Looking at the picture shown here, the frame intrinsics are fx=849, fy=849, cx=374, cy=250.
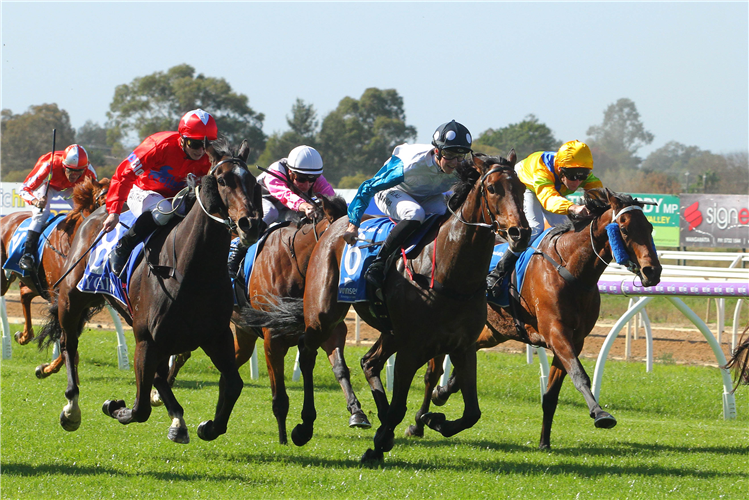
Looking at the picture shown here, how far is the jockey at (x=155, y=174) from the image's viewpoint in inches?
227

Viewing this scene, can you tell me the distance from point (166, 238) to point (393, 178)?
1610 millimetres

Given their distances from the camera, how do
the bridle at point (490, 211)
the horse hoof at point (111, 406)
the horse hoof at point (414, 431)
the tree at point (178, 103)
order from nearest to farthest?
the bridle at point (490, 211)
the horse hoof at point (111, 406)
the horse hoof at point (414, 431)
the tree at point (178, 103)

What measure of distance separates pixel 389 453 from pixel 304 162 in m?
2.72

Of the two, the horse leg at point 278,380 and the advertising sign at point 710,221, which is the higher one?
the advertising sign at point 710,221

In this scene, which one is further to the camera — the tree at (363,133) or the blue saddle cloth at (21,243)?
the tree at (363,133)

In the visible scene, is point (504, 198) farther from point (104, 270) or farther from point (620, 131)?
point (620, 131)

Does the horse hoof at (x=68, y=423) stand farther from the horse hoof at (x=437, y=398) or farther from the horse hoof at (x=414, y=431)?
the horse hoof at (x=437, y=398)

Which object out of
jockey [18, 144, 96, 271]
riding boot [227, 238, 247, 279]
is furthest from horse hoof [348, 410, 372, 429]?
jockey [18, 144, 96, 271]

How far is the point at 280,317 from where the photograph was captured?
654cm

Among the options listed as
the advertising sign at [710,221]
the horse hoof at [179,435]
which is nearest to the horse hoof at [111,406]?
the horse hoof at [179,435]

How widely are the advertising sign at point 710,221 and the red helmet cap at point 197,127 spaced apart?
65.6ft

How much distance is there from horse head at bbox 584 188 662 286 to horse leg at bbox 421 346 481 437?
1424 millimetres

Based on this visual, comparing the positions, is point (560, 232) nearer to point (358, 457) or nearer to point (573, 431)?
point (573, 431)

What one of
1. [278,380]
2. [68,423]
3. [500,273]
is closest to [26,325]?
[68,423]
